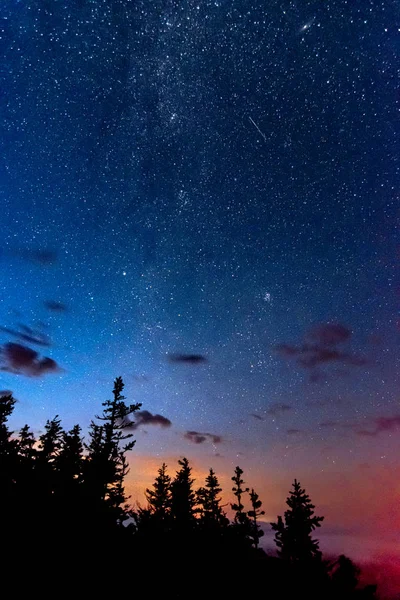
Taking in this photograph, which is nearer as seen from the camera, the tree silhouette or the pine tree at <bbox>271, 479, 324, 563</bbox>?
the tree silhouette

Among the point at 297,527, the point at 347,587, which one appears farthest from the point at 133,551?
the point at 297,527

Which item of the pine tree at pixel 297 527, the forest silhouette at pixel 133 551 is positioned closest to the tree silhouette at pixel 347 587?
the forest silhouette at pixel 133 551

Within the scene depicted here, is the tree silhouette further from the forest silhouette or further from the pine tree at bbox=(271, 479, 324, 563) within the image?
the pine tree at bbox=(271, 479, 324, 563)

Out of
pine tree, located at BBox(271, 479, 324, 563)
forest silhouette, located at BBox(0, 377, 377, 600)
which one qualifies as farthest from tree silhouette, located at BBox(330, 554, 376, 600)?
pine tree, located at BBox(271, 479, 324, 563)

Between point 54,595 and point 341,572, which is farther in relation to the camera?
point 341,572

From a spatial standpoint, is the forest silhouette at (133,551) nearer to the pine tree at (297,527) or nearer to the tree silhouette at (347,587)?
the tree silhouette at (347,587)

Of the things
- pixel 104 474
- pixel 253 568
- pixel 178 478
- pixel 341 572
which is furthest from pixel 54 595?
pixel 178 478

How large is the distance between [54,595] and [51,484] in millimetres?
1631

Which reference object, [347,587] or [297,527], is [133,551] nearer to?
[347,587]

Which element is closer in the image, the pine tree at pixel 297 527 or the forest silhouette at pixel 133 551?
the forest silhouette at pixel 133 551

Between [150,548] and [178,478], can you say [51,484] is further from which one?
[178,478]

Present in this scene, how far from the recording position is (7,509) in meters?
5.44

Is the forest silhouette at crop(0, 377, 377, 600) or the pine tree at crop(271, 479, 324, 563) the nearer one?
the forest silhouette at crop(0, 377, 377, 600)

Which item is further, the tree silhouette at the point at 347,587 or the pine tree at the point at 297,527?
the pine tree at the point at 297,527
